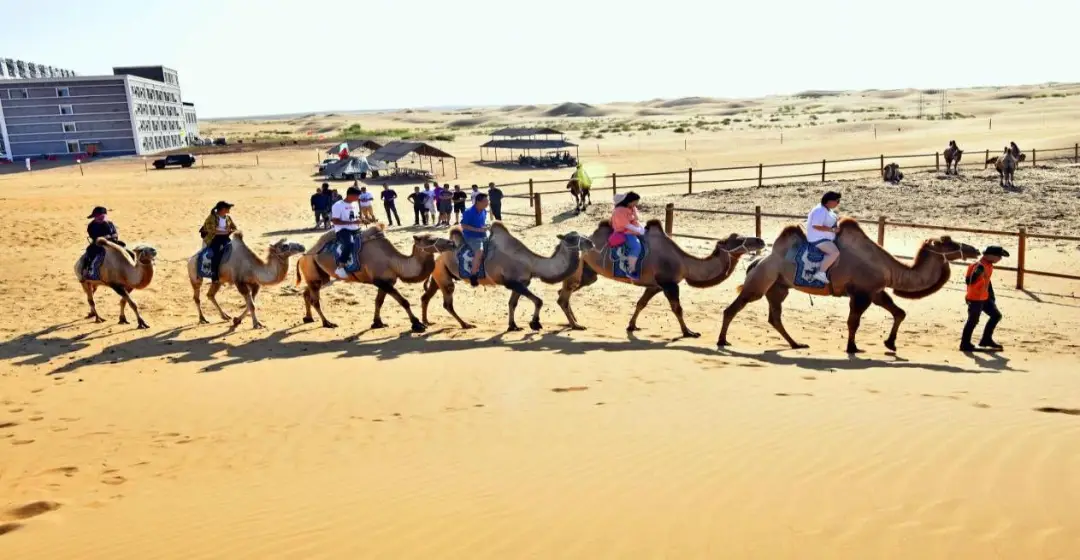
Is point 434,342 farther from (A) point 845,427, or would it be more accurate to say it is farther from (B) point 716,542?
(B) point 716,542

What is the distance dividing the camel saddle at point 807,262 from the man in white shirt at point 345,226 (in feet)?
20.8

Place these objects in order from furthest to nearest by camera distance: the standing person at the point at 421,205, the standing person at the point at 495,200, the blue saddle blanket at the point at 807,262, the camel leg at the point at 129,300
Answer: the standing person at the point at 421,205 → the standing person at the point at 495,200 → the camel leg at the point at 129,300 → the blue saddle blanket at the point at 807,262

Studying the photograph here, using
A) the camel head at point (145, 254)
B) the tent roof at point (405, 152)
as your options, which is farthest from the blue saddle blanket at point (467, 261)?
the tent roof at point (405, 152)

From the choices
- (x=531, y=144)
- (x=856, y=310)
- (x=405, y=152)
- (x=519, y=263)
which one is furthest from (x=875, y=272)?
(x=531, y=144)

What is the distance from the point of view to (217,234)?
12586 mm

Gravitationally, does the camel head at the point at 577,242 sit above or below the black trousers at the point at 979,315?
above

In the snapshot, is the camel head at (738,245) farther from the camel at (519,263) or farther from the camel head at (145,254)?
the camel head at (145,254)

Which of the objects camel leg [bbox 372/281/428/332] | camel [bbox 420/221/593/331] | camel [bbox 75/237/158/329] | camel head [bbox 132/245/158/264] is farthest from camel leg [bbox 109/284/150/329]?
camel [bbox 420/221/593/331]

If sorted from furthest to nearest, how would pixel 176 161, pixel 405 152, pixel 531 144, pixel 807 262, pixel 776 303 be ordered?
pixel 176 161 → pixel 531 144 → pixel 405 152 → pixel 776 303 → pixel 807 262

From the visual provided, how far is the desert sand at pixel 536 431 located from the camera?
4543mm

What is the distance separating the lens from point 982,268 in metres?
9.79

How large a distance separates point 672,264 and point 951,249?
140 inches

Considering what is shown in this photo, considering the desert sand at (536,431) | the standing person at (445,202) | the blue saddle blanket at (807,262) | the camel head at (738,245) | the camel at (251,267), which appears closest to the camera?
the desert sand at (536,431)

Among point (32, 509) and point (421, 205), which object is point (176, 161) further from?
point (32, 509)
